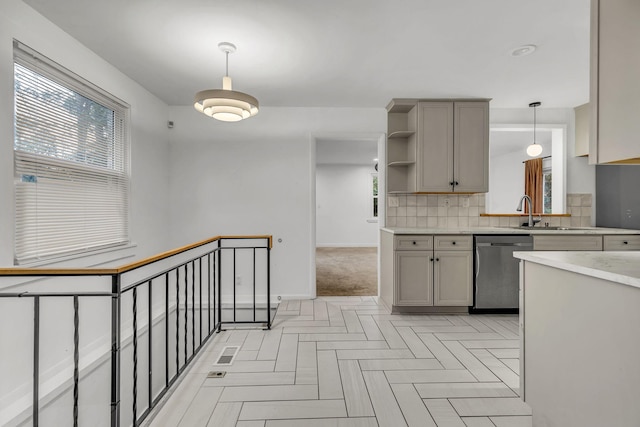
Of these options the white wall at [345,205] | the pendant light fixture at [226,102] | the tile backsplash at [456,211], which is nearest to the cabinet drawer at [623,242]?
the tile backsplash at [456,211]

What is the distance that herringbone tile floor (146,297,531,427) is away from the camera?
175 centimetres

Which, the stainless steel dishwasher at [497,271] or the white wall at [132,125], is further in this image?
the stainless steel dishwasher at [497,271]

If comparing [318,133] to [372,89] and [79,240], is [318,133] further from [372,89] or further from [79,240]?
[79,240]

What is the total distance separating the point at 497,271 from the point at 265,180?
114 inches

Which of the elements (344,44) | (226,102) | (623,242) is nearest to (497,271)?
(623,242)

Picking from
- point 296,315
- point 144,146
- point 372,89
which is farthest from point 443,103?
point 144,146

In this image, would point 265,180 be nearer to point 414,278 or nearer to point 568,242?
point 414,278

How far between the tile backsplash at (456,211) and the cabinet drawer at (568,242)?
2.24ft

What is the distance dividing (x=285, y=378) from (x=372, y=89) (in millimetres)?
2908

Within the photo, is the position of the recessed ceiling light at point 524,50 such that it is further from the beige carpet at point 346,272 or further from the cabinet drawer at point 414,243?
the beige carpet at point 346,272

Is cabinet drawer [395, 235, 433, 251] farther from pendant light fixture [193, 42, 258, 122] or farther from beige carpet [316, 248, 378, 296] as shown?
pendant light fixture [193, 42, 258, 122]

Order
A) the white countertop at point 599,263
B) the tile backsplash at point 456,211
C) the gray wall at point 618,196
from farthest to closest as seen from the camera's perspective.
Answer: the tile backsplash at point 456,211, the gray wall at point 618,196, the white countertop at point 599,263

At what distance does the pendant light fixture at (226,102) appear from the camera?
85.0 inches

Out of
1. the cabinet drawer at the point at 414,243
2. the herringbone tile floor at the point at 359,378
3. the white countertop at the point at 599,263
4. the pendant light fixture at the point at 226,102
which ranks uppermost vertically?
the pendant light fixture at the point at 226,102
